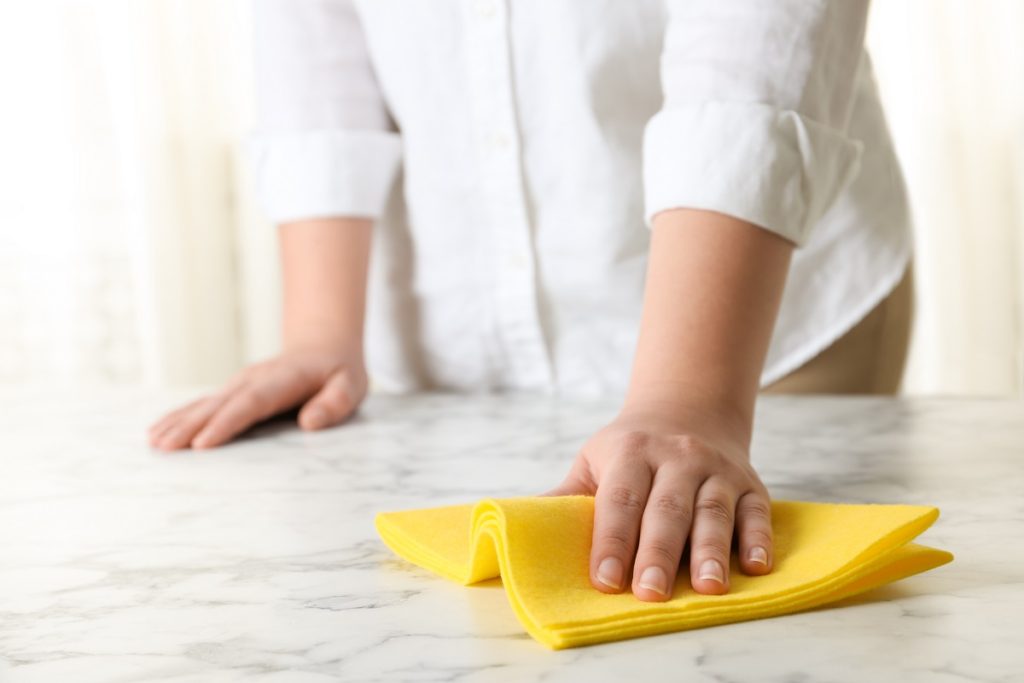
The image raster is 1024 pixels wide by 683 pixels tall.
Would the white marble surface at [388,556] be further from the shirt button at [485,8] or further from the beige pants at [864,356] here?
the shirt button at [485,8]

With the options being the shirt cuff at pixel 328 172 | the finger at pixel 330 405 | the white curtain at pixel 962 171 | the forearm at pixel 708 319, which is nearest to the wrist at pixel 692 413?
the forearm at pixel 708 319

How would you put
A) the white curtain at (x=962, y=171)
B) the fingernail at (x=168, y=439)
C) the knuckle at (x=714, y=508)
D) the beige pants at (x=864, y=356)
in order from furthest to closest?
1. the white curtain at (x=962, y=171)
2. the beige pants at (x=864, y=356)
3. the fingernail at (x=168, y=439)
4. the knuckle at (x=714, y=508)

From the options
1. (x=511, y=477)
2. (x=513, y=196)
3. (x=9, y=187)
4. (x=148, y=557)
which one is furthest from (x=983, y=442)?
(x=9, y=187)

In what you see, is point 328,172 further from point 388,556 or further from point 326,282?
point 388,556

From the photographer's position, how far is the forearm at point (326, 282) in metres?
1.10

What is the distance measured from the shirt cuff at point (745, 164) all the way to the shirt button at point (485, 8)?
0.95 feet

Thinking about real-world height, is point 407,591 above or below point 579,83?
below

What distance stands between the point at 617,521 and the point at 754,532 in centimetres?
6

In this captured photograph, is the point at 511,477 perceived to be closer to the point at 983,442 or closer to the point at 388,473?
the point at 388,473

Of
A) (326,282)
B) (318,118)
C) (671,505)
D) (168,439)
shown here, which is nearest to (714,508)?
(671,505)

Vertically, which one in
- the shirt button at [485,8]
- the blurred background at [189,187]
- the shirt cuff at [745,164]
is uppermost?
the shirt button at [485,8]

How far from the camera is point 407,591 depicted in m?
0.53

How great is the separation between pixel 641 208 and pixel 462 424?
24 centimetres

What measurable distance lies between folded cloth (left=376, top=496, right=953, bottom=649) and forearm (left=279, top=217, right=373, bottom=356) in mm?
546
